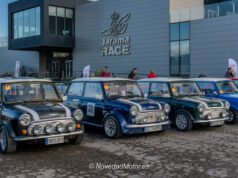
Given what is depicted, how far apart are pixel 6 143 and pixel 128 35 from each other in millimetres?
24537

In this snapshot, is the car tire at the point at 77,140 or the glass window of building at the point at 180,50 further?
the glass window of building at the point at 180,50

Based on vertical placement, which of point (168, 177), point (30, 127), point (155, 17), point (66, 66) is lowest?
point (168, 177)

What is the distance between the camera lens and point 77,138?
8.10 meters

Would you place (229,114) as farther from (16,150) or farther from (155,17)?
(155,17)

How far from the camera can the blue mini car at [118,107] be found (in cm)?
887

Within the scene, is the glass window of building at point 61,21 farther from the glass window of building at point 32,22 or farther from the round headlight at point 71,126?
the round headlight at point 71,126

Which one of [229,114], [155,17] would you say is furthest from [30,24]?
[229,114]

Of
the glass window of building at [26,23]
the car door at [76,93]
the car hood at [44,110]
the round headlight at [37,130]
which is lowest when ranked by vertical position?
the round headlight at [37,130]

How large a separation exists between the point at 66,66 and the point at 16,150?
32.1m

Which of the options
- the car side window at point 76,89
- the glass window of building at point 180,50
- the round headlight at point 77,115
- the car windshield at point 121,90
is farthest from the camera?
the glass window of building at point 180,50

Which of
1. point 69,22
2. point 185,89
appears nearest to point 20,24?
point 69,22

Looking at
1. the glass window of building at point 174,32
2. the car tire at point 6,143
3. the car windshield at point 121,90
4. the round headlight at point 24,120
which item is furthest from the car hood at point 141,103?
the glass window of building at point 174,32

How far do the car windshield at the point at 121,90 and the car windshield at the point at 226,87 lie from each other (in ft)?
11.2

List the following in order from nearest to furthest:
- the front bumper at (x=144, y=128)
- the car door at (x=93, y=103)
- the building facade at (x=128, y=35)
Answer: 1. the front bumper at (x=144, y=128)
2. the car door at (x=93, y=103)
3. the building facade at (x=128, y=35)
